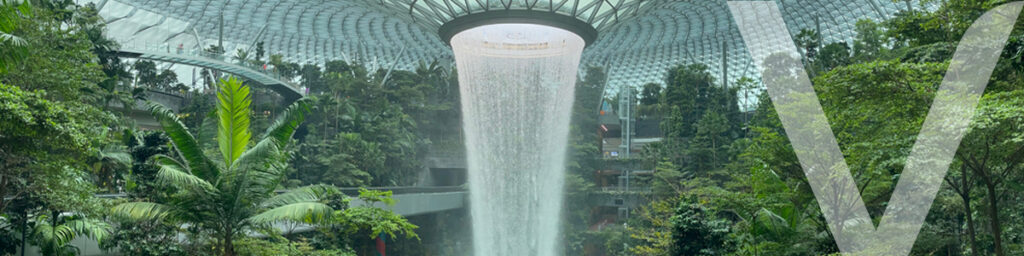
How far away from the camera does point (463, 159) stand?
5403 centimetres

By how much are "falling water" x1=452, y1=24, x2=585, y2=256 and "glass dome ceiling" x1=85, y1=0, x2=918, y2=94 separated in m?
6.09

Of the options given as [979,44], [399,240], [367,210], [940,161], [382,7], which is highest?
[382,7]

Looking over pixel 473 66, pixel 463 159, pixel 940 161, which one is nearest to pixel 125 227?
pixel 940 161

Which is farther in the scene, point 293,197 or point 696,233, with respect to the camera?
point 696,233

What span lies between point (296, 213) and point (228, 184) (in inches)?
56.8

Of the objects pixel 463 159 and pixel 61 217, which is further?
pixel 463 159

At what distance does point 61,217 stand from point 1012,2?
16.0 meters

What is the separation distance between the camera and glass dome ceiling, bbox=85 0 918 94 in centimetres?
4828

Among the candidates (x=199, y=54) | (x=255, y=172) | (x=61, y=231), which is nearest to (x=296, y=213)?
(x=255, y=172)

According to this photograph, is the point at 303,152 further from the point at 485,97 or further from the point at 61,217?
the point at 61,217

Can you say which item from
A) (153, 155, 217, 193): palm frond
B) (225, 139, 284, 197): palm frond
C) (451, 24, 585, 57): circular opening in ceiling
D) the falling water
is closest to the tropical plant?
(153, 155, 217, 193): palm frond

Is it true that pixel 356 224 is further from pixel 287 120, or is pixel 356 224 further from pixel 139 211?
pixel 139 211

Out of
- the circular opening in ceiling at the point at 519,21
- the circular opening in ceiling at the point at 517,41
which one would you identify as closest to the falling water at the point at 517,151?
the circular opening in ceiling at the point at 517,41

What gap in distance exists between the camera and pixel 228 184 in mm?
12562
